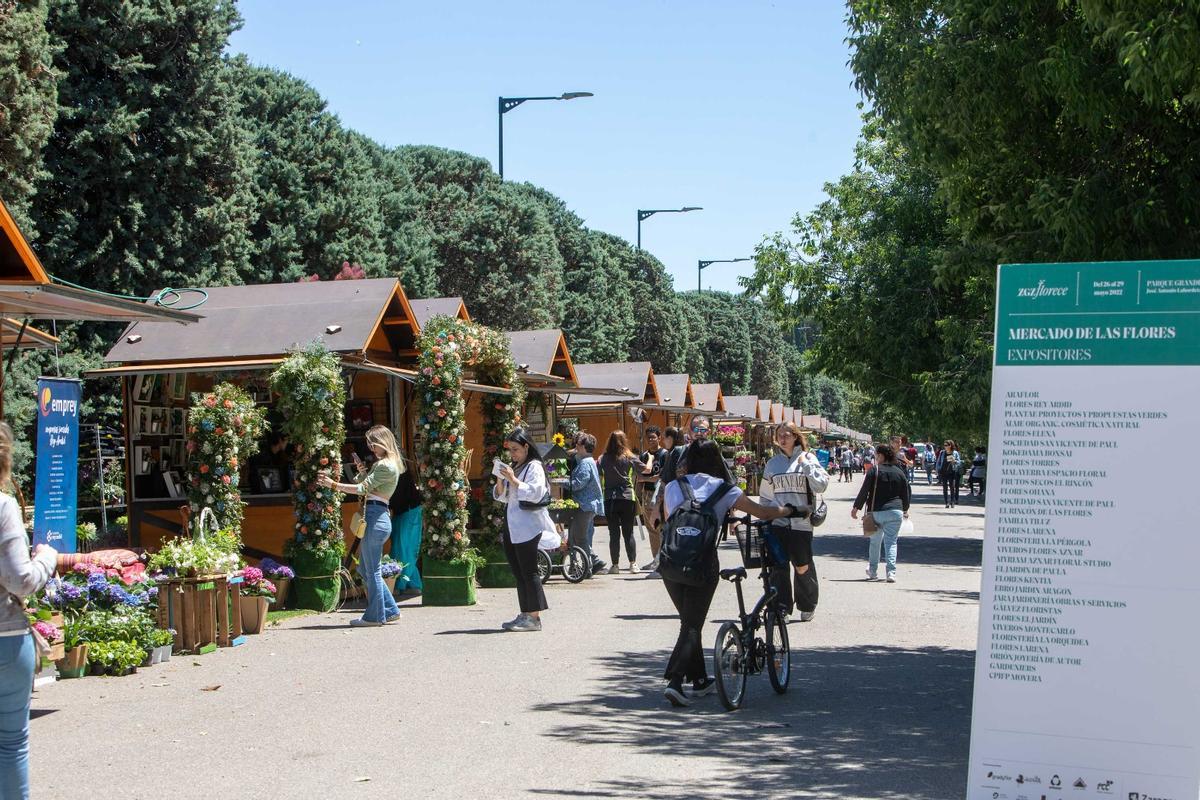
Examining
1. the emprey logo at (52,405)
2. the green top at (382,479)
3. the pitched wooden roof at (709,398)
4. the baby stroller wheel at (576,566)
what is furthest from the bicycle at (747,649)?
the pitched wooden roof at (709,398)

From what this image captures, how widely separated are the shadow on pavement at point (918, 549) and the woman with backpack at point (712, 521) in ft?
37.2

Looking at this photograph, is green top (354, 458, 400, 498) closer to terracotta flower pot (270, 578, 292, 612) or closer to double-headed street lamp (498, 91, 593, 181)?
terracotta flower pot (270, 578, 292, 612)

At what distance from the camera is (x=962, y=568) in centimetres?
2042

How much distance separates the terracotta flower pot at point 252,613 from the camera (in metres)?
12.2

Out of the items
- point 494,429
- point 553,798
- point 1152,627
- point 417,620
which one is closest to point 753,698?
point 553,798

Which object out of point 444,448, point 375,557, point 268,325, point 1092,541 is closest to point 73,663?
point 375,557

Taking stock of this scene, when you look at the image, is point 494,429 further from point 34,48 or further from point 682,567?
point 34,48

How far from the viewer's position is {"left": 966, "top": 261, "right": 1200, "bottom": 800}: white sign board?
5.09 m

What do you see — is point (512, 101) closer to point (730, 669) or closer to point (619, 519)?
point (619, 519)

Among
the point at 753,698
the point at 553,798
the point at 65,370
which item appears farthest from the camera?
the point at 65,370

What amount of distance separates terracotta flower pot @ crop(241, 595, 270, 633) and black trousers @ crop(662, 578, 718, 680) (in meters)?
5.04

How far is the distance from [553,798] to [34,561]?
2.59 meters

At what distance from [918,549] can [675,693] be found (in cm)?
1669

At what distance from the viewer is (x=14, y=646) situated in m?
5.17
